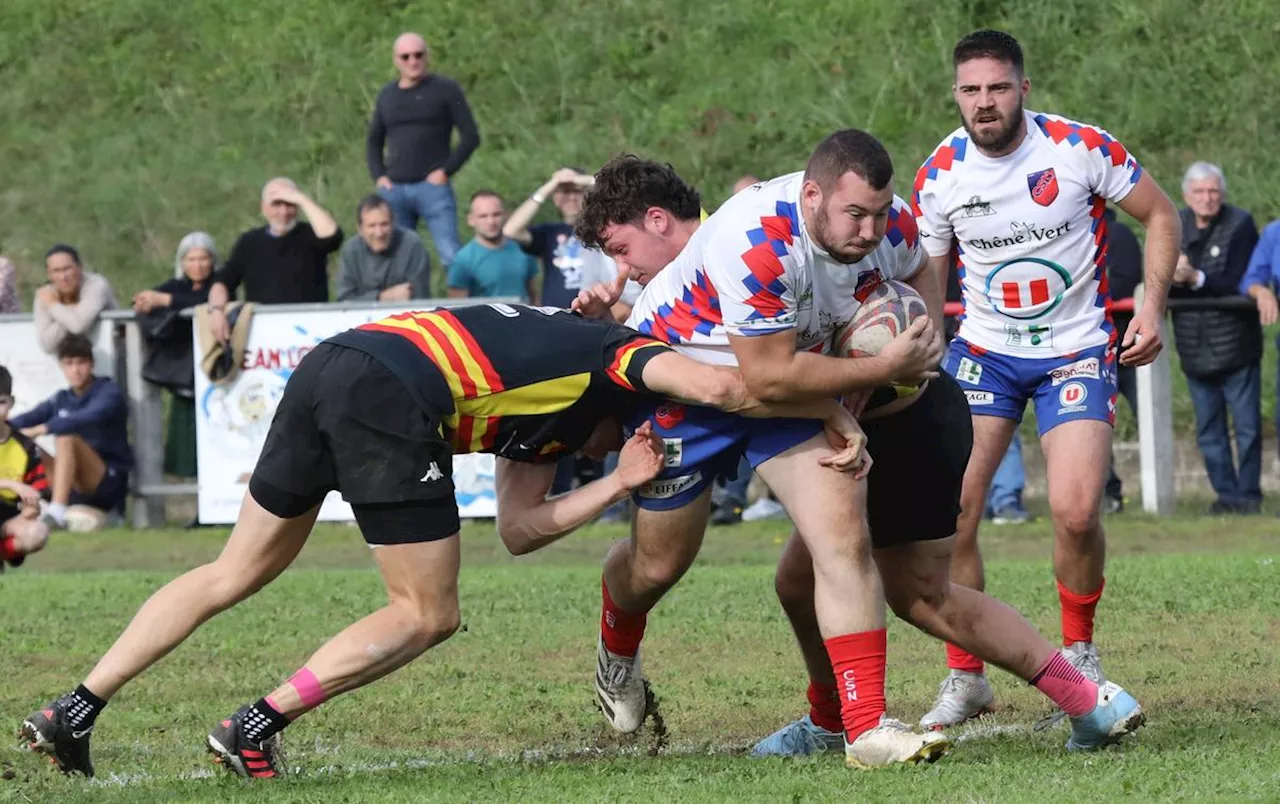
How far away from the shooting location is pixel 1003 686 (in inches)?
328

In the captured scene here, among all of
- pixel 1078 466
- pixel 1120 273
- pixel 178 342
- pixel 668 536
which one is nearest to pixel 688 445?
pixel 668 536

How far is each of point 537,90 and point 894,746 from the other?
56.0 ft

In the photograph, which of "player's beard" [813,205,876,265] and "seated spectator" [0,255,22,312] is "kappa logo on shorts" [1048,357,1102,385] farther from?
"seated spectator" [0,255,22,312]

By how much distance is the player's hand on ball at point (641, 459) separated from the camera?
6477 mm

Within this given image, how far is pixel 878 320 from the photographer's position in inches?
253

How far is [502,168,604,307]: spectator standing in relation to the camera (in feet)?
51.1

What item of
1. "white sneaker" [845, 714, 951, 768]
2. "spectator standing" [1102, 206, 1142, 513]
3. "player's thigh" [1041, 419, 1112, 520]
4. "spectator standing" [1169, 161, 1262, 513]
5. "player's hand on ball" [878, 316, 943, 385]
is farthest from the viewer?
"spectator standing" [1169, 161, 1262, 513]

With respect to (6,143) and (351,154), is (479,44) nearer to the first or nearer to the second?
(351,154)

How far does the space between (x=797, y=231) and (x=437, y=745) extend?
237cm

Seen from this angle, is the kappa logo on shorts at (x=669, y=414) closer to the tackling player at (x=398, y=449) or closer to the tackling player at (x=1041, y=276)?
the tackling player at (x=398, y=449)

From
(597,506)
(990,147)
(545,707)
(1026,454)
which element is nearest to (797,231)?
(597,506)

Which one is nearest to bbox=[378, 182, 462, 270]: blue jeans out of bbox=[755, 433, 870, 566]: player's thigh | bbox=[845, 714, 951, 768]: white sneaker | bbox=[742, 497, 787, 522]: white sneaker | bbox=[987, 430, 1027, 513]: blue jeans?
bbox=[742, 497, 787, 522]: white sneaker

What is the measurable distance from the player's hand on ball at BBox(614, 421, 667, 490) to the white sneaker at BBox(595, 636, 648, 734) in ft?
3.28

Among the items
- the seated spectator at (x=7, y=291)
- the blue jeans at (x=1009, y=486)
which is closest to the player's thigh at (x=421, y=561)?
the blue jeans at (x=1009, y=486)
